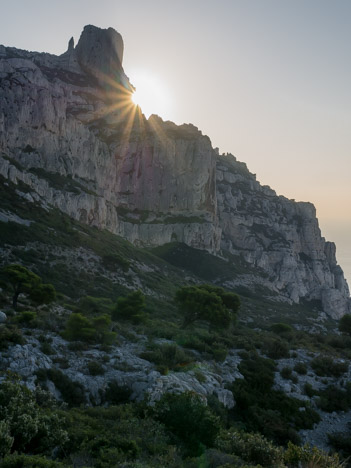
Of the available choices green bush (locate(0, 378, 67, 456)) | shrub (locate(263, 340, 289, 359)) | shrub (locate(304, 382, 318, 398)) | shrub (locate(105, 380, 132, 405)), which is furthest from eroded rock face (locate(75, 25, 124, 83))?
green bush (locate(0, 378, 67, 456))

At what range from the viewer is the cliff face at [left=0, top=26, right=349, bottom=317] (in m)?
103

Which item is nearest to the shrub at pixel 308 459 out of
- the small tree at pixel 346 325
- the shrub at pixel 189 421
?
the shrub at pixel 189 421

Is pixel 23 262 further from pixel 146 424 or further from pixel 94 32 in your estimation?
pixel 94 32

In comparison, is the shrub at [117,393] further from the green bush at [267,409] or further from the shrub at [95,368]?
the green bush at [267,409]

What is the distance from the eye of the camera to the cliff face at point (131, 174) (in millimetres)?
102875

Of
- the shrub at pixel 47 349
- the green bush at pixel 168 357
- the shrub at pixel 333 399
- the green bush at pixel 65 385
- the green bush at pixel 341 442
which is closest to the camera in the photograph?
the green bush at pixel 65 385

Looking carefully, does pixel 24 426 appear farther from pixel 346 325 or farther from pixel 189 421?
pixel 346 325

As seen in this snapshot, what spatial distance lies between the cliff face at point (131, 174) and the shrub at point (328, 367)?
74.2m

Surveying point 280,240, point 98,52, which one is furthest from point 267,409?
point 98,52

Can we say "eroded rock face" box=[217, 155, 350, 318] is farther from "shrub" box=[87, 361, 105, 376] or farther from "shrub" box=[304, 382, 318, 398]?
"shrub" box=[87, 361, 105, 376]

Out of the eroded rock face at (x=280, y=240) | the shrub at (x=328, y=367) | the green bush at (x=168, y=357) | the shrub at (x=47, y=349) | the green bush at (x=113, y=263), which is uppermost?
the eroded rock face at (x=280, y=240)

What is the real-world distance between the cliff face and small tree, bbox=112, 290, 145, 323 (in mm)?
56319

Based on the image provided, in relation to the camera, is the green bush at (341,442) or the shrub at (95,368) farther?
the green bush at (341,442)

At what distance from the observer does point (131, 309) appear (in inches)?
1438
